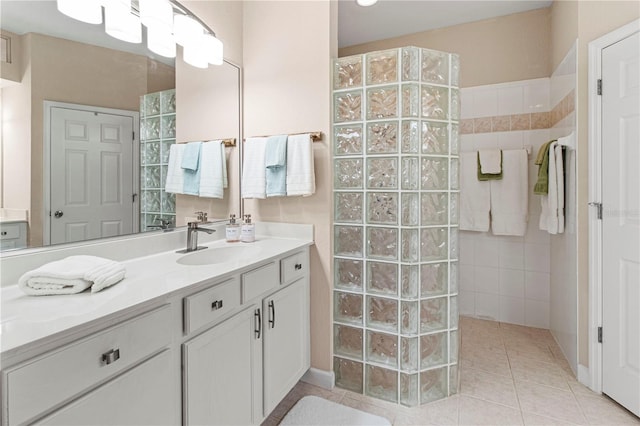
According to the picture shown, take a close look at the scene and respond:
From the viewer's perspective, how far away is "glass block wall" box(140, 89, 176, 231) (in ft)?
5.07

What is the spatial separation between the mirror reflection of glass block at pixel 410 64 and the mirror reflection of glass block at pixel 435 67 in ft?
0.13

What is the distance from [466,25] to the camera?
2.90 m

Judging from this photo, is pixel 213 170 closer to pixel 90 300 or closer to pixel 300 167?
pixel 300 167

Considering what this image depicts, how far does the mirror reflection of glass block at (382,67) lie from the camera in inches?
69.7

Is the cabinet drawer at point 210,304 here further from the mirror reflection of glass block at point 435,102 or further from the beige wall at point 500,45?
the beige wall at point 500,45

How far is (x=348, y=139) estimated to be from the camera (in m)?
1.90

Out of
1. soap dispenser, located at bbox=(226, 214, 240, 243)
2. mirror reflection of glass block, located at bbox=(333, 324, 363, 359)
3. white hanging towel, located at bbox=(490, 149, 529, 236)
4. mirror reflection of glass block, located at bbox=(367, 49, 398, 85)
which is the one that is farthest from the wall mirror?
white hanging towel, located at bbox=(490, 149, 529, 236)

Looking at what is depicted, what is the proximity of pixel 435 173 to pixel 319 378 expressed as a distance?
1.37m

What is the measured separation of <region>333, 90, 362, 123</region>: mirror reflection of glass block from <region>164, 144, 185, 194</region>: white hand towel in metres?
0.88

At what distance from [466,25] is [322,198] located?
7.33ft

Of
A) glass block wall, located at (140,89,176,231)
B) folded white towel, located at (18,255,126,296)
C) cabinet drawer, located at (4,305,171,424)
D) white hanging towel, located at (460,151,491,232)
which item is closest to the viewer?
cabinet drawer, located at (4,305,171,424)

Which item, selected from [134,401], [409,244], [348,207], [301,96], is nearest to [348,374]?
[409,244]

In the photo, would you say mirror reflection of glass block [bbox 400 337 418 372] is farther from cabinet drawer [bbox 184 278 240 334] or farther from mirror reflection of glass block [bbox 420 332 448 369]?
cabinet drawer [bbox 184 278 240 334]

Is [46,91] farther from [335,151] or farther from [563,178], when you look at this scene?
[563,178]
